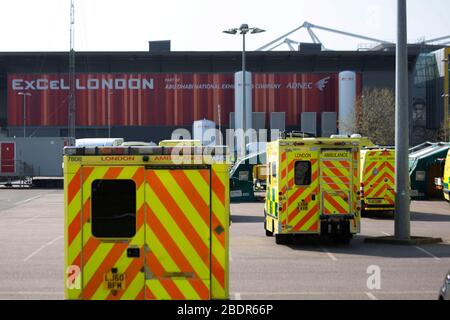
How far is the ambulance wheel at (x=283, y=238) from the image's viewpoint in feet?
62.4

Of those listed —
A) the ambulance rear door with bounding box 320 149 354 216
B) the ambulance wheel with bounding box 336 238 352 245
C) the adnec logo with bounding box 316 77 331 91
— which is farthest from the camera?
the adnec logo with bounding box 316 77 331 91

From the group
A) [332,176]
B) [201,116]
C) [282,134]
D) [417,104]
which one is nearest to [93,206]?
[332,176]

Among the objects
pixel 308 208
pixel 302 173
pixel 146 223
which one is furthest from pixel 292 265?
pixel 146 223

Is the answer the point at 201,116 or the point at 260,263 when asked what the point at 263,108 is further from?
the point at 260,263

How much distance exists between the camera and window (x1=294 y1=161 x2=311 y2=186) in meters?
18.8

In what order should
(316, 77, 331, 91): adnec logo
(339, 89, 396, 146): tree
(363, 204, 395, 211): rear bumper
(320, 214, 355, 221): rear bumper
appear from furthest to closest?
(316, 77, 331, 91): adnec logo
(339, 89, 396, 146): tree
(363, 204, 395, 211): rear bumper
(320, 214, 355, 221): rear bumper

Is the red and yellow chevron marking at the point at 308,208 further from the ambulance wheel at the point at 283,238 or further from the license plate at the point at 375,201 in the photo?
the license plate at the point at 375,201

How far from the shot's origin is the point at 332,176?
61.5 feet

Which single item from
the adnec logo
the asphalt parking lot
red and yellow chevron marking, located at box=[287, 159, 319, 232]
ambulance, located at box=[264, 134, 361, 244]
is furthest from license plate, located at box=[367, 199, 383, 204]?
the adnec logo

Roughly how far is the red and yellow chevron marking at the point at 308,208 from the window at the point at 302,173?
9 cm

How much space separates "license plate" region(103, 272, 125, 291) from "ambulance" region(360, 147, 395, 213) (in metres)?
20.7

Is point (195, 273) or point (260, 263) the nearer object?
point (195, 273)

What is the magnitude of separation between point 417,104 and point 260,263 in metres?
75.2

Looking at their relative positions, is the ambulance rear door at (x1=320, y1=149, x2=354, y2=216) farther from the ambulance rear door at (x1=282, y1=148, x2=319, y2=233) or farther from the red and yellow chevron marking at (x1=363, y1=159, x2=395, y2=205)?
the red and yellow chevron marking at (x1=363, y1=159, x2=395, y2=205)
